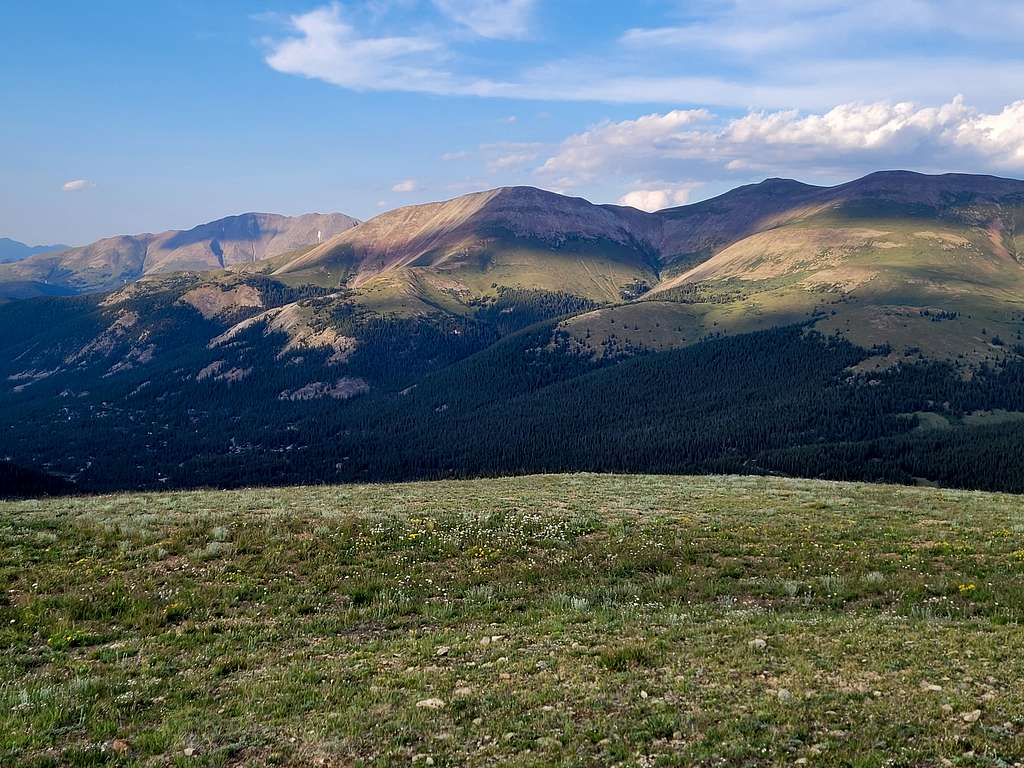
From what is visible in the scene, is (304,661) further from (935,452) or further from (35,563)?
(935,452)

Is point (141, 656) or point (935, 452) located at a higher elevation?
point (141, 656)

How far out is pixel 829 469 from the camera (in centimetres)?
18788

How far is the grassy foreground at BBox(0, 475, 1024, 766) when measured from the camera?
10.8 metres

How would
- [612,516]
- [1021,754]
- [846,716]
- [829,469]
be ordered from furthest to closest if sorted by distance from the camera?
1. [829,469]
2. [612,516]
3. [846,716]
4. [1021,754]

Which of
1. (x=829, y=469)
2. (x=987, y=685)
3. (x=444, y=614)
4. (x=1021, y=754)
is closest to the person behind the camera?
(x=1021, y=754)

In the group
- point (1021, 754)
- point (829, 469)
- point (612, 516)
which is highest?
point (1021, 754)

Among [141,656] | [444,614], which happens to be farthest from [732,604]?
[141,656]

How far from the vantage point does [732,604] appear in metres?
19.1

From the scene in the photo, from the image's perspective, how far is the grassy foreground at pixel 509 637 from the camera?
10.8 meters

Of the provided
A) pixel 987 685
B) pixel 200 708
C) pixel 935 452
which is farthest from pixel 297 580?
pixel 935 452

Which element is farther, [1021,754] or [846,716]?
[846,716]

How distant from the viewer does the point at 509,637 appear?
A: 16.3m

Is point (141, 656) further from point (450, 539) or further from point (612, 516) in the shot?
point (612, 516)

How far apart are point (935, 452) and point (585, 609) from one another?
213m
